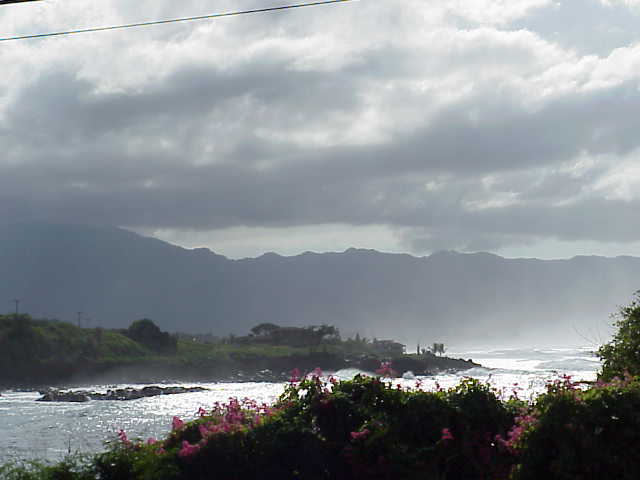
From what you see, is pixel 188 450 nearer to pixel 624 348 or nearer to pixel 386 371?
pixel 386 371

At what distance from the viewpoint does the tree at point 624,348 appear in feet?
43.8

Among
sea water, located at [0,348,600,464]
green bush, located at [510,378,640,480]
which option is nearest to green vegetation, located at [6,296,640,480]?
green bush, located at [510,378,640,480]

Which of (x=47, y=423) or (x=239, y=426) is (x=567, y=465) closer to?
(x=239, y=426)

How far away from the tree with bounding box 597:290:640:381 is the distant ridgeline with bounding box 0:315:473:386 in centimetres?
13578

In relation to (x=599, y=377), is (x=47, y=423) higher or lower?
lower

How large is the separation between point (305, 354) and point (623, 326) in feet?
534

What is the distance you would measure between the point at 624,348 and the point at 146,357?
508 feet

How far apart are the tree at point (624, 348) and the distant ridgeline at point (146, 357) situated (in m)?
136

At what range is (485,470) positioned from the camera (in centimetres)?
993

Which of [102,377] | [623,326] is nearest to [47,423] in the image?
[623,326]

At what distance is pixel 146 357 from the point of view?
16188cm

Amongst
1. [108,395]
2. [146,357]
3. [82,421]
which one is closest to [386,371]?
[82,421]

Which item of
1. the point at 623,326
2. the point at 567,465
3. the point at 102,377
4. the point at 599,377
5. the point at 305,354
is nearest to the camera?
the point at 567,465

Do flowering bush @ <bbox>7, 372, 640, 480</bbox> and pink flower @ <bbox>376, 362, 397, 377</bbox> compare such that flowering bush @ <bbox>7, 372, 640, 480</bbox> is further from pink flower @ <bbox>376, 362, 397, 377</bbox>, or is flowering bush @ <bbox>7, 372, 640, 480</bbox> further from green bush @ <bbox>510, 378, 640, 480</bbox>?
pink flower @ <bbox>376, 362, 397, 377</bbox>
